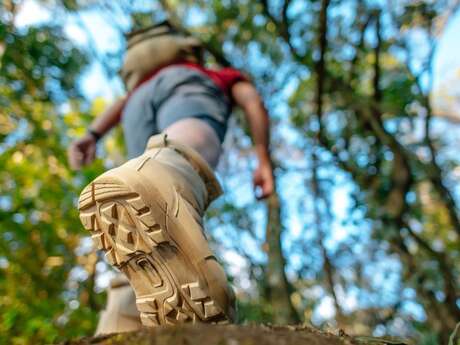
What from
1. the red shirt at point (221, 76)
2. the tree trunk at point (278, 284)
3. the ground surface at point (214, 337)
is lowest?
the tree trunk at point (278, 284)

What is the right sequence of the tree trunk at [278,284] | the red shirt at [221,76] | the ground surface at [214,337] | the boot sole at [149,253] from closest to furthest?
the ground surface at [214,337]
the boot sole at [149,253]
the red shirt at [221,76]
the tree trunk at [278,284]

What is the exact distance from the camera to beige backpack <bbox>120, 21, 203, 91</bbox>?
173 cm

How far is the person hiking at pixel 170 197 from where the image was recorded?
2.99 feet

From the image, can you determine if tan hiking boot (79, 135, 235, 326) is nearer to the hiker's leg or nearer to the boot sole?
the boot sole

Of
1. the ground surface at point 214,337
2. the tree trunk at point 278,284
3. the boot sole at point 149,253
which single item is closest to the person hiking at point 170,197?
the boot sole at point 149,253

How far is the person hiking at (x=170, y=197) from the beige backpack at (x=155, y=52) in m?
0.04

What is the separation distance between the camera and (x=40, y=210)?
3.43 meters

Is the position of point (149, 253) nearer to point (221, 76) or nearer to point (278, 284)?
point (221, 76)

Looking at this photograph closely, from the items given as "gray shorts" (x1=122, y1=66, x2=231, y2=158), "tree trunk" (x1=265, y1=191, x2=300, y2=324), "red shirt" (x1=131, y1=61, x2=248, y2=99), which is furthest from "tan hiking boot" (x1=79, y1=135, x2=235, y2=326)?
"tree trunk" (x1=265, y1=191, x2=300, y2=324)

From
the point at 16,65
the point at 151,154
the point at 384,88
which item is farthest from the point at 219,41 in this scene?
the point at 151,154

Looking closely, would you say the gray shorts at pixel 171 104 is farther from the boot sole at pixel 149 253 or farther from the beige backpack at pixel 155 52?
the boot sole at pixel 149 253

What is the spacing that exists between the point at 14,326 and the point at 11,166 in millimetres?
1230

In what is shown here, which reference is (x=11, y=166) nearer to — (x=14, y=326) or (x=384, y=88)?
(x=14, y=326)

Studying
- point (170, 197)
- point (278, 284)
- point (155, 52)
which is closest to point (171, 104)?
point (155, 52)
